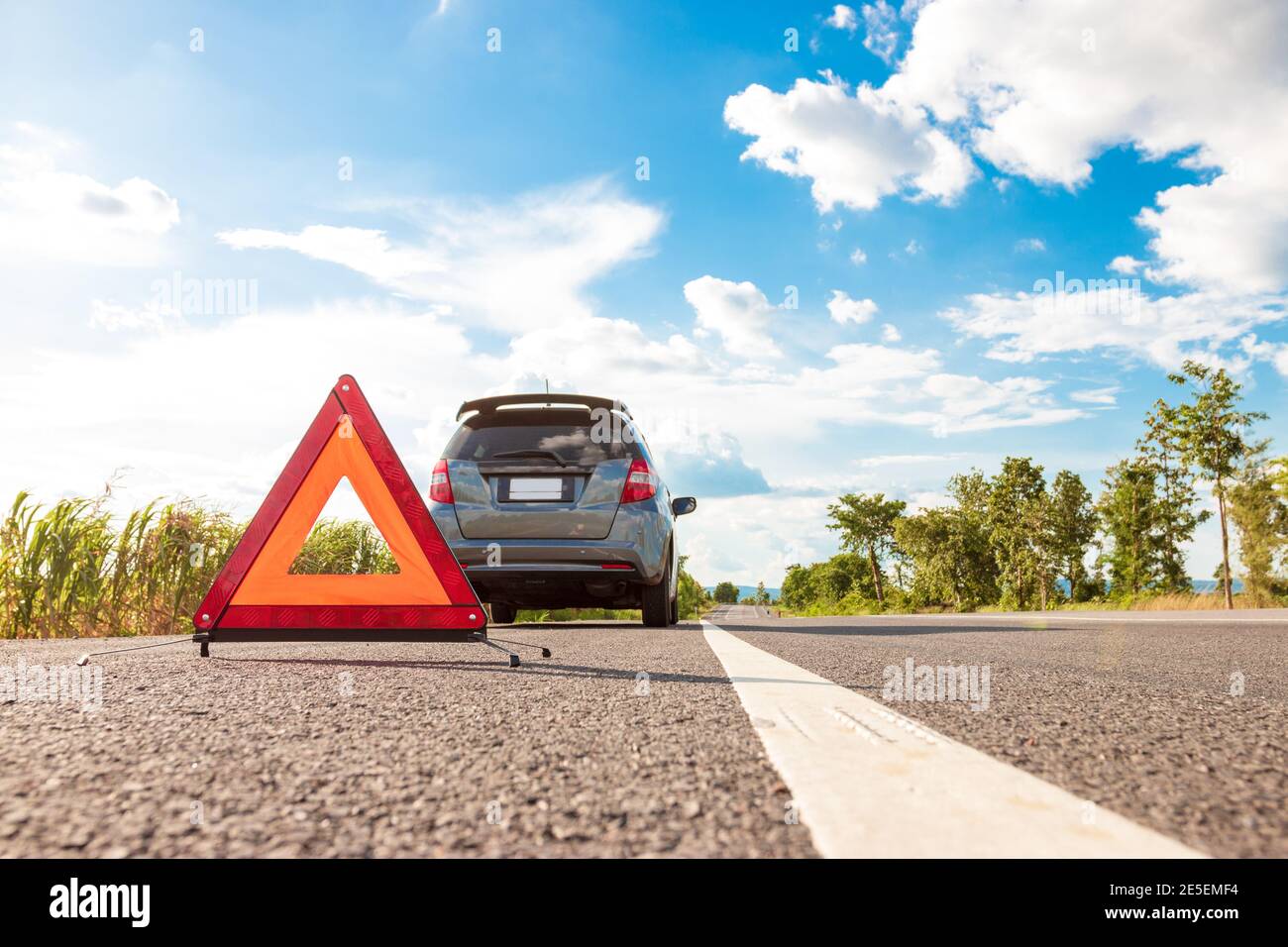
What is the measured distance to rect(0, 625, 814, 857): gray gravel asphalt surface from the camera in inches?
55.2

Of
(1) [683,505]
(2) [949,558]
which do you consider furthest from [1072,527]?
(1) [683,505]

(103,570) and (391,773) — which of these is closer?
(391,773)

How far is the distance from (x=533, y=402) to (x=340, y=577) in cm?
338

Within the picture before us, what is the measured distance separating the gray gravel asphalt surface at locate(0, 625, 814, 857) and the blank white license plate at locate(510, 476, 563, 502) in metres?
3.90

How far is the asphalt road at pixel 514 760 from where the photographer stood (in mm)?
1422

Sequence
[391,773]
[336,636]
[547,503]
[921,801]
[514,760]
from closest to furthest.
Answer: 1. [921,801]
2. [391,773]
3. [514,760]
4. [336,636]
5. [547,503]

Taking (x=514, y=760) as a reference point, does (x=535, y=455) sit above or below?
above

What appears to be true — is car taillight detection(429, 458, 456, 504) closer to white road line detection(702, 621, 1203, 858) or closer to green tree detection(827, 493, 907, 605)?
white road line detection(702, 621, 1203, 858)

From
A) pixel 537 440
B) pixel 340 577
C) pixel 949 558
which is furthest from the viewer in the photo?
pixel 949 558

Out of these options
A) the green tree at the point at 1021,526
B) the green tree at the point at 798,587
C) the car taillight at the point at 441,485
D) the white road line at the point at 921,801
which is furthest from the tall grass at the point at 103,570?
the green tree at the point at 798,587

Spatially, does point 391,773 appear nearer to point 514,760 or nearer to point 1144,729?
point 514,760

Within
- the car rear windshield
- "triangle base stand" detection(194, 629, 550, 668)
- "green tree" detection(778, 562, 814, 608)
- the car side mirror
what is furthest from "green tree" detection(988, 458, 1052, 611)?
"green tree" detection(778, 562, 814, 608)

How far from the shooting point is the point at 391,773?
1.85 m

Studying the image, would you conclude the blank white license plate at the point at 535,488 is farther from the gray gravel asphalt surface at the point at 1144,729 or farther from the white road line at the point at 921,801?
the white road line at the point at 921,801
